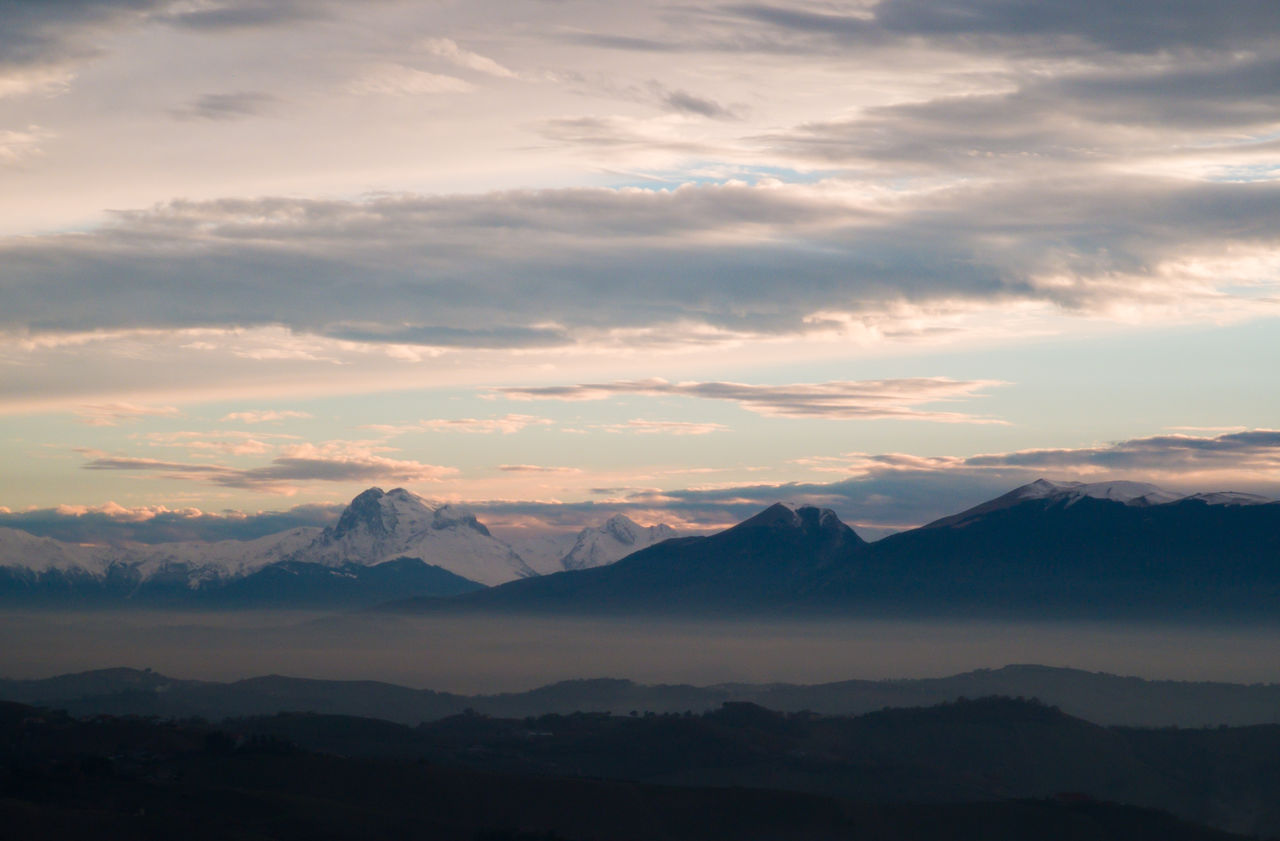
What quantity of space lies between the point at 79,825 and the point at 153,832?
983 cm

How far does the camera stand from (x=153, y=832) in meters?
199

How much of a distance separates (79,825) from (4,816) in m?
9.78

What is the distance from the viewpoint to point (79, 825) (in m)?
195

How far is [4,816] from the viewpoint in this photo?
193250 mm

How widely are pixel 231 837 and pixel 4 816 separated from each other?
30.3 metres

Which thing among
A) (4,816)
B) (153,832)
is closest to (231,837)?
(153,832)

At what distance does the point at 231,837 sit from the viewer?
197 metres

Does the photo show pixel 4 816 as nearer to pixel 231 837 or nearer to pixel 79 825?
pixel 79 825

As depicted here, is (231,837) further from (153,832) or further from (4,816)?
(4,816)

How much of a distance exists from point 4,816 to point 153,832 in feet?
64.1

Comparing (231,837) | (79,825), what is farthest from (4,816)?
(231,837)
